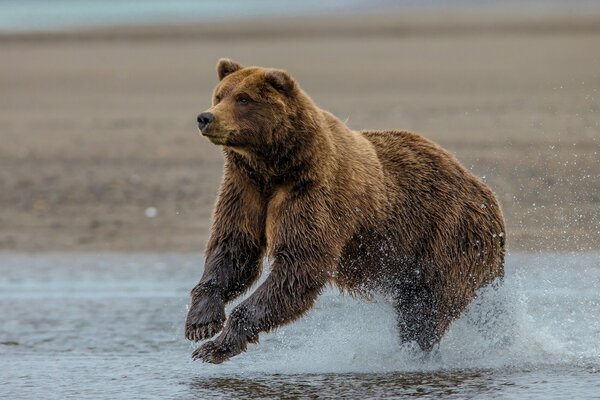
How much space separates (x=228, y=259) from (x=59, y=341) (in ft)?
5.60

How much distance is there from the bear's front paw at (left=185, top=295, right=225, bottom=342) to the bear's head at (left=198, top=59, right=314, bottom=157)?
75 centimetres

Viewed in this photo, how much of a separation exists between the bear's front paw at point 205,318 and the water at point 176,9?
79.9ft

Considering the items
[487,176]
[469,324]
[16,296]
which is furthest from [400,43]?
[469,324]

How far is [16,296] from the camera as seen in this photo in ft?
29.3

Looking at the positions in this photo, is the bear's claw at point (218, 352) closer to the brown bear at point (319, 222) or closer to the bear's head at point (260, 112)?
the brown bear at point (319, 222)

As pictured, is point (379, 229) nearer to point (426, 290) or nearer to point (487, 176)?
point (426, 290)

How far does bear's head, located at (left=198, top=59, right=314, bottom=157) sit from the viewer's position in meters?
6.00

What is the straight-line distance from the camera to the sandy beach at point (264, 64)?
1148 cm

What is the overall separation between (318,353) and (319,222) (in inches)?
36.2

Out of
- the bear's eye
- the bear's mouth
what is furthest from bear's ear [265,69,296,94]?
the bear's mouth

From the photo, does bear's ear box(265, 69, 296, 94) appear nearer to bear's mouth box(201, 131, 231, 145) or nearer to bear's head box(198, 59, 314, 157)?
bear's head box(198, 59, 314, 157)

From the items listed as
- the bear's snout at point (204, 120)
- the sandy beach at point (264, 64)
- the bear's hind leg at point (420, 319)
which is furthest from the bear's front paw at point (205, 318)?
the sandy beach at point (264, 64)

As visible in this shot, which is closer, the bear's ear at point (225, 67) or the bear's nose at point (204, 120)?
the bear's nose at point (204, 120)

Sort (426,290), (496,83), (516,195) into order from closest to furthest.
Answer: (426,290) < (516,195) < (496,83)
